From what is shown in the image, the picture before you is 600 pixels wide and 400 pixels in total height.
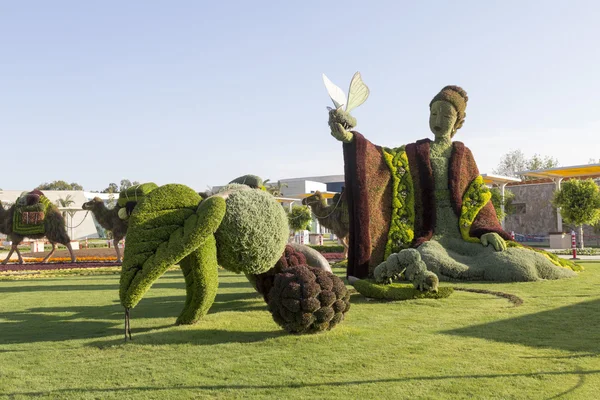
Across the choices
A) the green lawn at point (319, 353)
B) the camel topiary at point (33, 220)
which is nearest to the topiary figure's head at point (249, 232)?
the green lawn at point (319, 353)

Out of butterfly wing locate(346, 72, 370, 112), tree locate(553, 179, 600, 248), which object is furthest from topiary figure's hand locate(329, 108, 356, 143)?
tree locate(553, 179, 600, 248)

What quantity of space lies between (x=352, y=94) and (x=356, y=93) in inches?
3.6

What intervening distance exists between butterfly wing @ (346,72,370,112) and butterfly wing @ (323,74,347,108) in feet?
0.55

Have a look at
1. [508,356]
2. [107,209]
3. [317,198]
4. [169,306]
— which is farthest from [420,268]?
[107,209]

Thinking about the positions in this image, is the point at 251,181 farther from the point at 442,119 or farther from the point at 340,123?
the point at 442,119

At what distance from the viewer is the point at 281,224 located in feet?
23.3

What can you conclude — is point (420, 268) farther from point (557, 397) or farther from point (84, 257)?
point (84, 257)

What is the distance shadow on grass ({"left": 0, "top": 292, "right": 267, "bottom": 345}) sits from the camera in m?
6.79

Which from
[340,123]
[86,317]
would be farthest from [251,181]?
[340,123]

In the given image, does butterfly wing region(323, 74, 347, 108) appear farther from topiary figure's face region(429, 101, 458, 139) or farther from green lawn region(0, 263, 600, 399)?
green lawn region(0, 263, 600, 399)

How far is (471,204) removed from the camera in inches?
491

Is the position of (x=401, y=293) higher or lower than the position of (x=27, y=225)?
lower

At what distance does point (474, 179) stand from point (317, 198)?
18.3 feet

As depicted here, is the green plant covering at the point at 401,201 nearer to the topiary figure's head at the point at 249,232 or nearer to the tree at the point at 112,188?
the topiary figure's head at the point at 249,232
